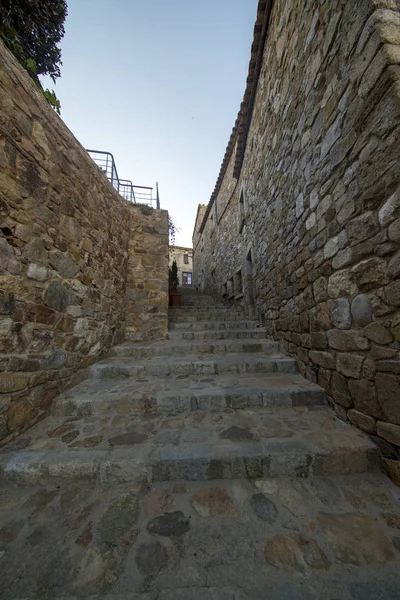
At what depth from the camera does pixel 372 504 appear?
4.09 ft

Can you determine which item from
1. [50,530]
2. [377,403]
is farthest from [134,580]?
[377,403]

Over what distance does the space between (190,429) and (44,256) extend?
2.12 m

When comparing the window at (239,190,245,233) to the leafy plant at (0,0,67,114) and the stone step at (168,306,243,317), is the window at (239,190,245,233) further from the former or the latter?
the leafy plant at (0,0,67,114)

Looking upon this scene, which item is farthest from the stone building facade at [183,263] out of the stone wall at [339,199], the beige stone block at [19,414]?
the beige stone block at [19,414]

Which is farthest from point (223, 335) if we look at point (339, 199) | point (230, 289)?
point (230, 289)

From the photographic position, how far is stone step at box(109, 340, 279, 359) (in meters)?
3.54

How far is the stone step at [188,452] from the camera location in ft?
4.74

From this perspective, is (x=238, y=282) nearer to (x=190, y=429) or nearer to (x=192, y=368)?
(x=192, y=368)

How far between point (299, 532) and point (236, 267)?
638 cm

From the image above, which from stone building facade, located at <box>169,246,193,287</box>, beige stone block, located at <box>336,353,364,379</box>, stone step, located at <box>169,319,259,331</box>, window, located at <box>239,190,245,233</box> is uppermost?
stone building facade, located at <box>169,246,193,287</box>

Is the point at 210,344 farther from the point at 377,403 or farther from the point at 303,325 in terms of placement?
the point at 377,403

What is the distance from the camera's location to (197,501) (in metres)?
1.29

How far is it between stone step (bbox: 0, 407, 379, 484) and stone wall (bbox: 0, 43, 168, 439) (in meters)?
0.44

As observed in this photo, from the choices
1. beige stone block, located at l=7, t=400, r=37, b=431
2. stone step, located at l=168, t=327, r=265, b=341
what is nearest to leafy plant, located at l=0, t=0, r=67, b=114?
beige stone block, located at l=7, t=400, r=37, b=431
